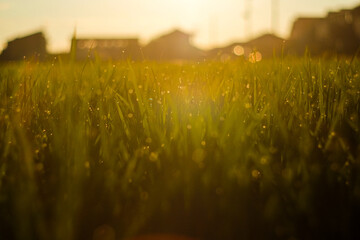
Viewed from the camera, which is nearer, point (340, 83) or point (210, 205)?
point (210, 205)

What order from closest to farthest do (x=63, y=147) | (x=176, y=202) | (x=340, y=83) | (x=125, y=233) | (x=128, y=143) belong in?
(x=125, y=233), (x=176, y=202), (x=63, y=147), (x=128, y=143), (x=340, y=83)

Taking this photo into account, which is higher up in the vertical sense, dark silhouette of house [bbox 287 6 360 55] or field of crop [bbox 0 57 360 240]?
dark silhouette of house [bbox 287 6 360 55]

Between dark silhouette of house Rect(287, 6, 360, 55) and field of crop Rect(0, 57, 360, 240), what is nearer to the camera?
field of crop Rect(0, 57, 360, 240)

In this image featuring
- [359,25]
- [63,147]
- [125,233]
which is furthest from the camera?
[359,25]

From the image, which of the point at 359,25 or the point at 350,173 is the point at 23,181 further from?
the point at 359,25

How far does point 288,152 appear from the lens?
3.53 ft

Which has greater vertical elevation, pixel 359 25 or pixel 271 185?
pixel 359 25

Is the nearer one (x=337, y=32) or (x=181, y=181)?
(x=181, y=181)

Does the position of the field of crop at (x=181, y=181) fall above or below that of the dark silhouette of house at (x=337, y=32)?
below

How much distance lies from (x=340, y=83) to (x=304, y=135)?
646 millimetres

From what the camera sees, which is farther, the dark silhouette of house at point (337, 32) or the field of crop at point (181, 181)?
the dark silhouette of house at point (337, 32)

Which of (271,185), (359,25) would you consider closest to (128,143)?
(271,185)

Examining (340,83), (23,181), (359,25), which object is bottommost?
(23,181)

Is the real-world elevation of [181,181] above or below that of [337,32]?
below
